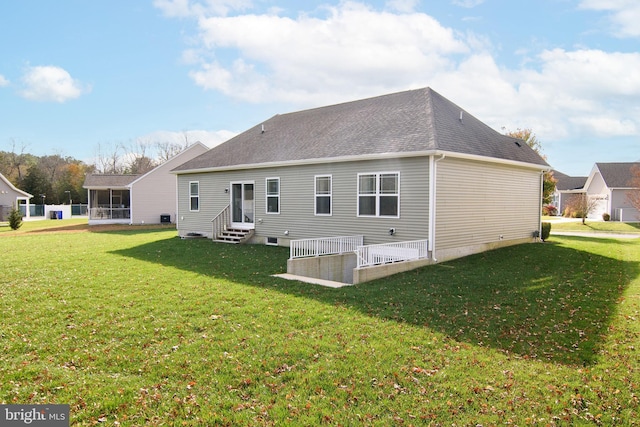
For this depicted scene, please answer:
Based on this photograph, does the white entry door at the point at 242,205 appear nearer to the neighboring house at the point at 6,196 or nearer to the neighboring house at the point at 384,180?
the neighboring house at the point at 384,180

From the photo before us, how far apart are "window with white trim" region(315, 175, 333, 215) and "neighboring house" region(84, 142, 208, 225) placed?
63.1ft

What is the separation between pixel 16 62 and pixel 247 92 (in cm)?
995

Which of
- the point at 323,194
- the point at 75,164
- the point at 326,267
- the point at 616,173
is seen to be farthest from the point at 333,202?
the point at 75,164

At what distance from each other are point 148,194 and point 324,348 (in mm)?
29464

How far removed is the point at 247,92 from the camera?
2105cm

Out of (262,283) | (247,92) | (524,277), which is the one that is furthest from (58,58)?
(524,277)

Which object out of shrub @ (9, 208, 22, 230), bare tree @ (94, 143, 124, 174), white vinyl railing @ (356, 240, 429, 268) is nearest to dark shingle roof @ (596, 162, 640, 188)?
white vinyl railing @ (356, 240, 429, 268)

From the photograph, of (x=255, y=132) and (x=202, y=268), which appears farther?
(x=255, y=132)

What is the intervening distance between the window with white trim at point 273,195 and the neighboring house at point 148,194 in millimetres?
16648

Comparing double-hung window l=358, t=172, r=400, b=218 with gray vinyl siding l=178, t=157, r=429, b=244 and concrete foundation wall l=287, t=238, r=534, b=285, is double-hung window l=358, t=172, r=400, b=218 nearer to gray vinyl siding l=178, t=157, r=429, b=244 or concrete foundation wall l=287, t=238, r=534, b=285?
gray vinyl siding l=178, t=157, r=429, b=244

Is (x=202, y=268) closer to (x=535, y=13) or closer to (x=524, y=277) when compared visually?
(x=524, y=277)

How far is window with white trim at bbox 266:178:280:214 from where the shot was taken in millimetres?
16375

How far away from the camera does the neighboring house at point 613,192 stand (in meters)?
33.0

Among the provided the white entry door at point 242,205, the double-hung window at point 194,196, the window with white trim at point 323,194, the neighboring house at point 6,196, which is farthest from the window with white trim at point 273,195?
the neighboring house at point 6,196
